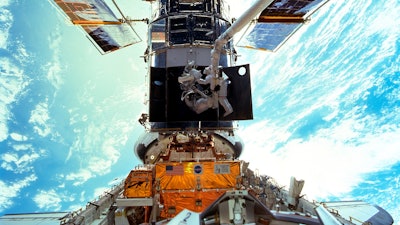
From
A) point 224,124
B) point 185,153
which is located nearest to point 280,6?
point 224,124

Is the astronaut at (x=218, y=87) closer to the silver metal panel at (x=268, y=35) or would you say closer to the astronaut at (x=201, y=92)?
the astronaut at (x=201, y=92)

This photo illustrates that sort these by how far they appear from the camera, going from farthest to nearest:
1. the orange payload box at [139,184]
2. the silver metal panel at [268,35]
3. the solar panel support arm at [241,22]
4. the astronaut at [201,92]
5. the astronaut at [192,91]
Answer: the silver metal panel at [268,35] → the astronaut at [192,91] → the astronaut at [201,92] → the orange payload box at [139,184] → the solar panel support arm at [241,22]

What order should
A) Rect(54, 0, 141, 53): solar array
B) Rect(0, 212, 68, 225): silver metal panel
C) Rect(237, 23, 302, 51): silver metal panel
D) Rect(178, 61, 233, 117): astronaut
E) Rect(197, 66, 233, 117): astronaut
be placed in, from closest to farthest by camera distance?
Rect(0, 212, 68, 225): silver metal panel → Rect(197, 66, 233, 117): astronaut → Rect(178, 61, 233, 117): astronaut → Rect(54, 0, 141, 53): solar array → Rect(237, 23, 302, 51): silver metal panel

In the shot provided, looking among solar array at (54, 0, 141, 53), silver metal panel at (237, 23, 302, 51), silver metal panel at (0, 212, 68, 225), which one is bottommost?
silver metal panel at (0, 212, 68, 225)

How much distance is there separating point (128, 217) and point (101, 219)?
2.85 feet

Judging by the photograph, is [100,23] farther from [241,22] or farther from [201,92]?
[241,22]

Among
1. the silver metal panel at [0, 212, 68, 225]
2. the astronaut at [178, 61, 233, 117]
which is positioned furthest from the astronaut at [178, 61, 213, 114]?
the silver metal panel at [0, 212, 68, 225]

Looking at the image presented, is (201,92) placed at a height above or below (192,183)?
above

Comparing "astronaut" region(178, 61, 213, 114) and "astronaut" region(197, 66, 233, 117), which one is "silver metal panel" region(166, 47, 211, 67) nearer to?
"astronaut" region(178, 61, 213, 114)

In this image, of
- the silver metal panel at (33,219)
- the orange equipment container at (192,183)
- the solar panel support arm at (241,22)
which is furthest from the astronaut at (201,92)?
the silver metal panel at (33,219)

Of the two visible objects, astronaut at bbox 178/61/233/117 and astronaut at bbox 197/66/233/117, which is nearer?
astronaut at bbox 197/66/233/117

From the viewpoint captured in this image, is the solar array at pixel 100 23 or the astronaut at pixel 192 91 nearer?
the astronaut at pixel 192 91

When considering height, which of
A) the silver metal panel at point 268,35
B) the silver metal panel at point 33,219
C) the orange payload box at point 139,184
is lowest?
the silver metal panel at point 33,219

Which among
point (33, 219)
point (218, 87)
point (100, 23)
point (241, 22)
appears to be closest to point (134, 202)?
point (33, 219)
